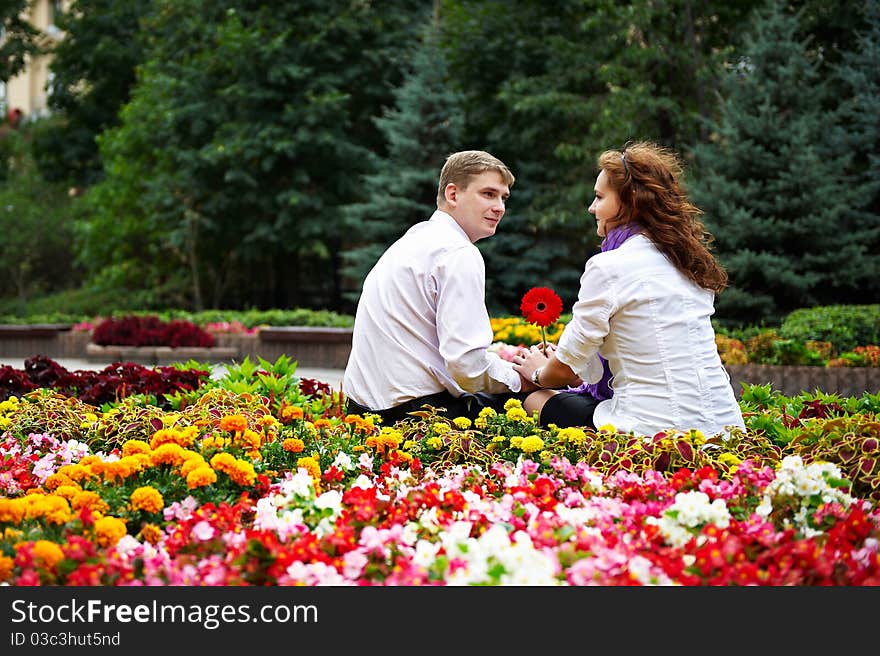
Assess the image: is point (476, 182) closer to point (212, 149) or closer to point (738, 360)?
point (738, 360)

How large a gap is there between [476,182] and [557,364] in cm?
93

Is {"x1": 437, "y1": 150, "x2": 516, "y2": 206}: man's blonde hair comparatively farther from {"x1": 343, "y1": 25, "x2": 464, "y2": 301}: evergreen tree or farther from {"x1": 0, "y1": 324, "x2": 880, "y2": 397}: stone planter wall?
{"x1": 343, "y1": 25, "x2": 464, "y2": 301}: evergreen tree

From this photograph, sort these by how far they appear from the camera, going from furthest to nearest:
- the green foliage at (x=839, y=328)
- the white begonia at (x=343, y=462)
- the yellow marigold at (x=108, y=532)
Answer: the green foliage at (x=839, y=328), the white begonia at (x=343, y=462), the yellow marigold at (x=108, y=532)

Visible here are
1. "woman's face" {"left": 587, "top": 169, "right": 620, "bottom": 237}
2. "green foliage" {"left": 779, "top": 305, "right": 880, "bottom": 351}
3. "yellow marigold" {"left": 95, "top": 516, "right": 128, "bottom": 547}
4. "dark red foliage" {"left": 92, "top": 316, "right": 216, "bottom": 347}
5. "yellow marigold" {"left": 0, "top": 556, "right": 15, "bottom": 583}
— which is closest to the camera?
"yellow marigold" {"left": 0, "top": 556, "right": 15, "bottom": 583}

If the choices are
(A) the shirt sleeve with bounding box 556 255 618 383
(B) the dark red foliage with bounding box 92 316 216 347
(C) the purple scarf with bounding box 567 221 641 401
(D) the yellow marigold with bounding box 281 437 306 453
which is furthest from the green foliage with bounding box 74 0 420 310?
(D) the yellow marigold with bounding box 281 437 306 453

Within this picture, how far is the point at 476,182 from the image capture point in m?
4.21

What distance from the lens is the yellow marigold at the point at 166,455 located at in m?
2.85

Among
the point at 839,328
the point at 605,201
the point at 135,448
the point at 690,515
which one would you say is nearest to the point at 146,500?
the point at 135,448

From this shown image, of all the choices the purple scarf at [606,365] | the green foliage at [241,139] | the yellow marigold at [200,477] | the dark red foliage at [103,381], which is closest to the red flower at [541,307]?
the purple scarf at [606,365]

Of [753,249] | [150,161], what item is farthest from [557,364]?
[150,161]

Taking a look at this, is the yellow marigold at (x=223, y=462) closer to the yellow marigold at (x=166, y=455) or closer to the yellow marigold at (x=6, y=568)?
the yellow marigold at (x=166, y=455)

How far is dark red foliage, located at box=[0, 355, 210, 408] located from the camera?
5.12 meters

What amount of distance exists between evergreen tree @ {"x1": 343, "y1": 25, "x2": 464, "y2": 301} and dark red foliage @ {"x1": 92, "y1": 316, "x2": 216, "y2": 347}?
6020 mm

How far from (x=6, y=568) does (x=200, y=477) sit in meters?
0.62
